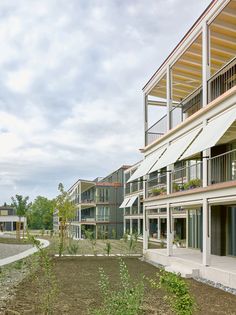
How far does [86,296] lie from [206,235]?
513 centimetres

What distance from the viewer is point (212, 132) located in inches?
523

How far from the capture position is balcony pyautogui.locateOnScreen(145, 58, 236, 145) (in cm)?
1739

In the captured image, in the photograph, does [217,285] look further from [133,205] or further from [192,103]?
[133,205]

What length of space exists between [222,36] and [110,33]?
4609 millimetres

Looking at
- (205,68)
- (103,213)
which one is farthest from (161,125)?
(103,213)

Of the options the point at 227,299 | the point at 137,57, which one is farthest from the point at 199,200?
the point at 137,57

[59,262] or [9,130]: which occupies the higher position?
[9,130]

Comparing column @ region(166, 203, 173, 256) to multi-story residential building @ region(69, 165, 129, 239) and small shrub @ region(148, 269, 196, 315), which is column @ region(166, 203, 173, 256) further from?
multi-story residential building @ region(69, 165, 129, 239)

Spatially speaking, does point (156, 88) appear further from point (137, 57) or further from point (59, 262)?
point (59, 262)

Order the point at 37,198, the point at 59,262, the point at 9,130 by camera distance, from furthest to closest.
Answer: the point at 37,198
the point at 9,130
the point at 59,262

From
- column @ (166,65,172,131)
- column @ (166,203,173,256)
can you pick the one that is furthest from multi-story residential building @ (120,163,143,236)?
column @ (166,203,173,256)

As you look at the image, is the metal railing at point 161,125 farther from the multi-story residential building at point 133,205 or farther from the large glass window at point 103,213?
the large glass window at point 103,213

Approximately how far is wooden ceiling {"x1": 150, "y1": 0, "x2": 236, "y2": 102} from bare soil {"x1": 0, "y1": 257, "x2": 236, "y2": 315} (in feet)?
29.7

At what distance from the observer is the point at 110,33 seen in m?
14.5
